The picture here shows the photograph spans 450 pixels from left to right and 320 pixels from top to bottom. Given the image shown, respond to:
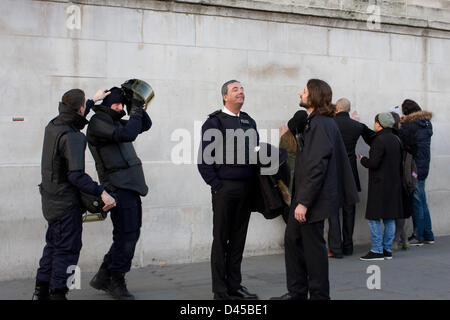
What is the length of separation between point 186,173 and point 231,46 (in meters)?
1.67

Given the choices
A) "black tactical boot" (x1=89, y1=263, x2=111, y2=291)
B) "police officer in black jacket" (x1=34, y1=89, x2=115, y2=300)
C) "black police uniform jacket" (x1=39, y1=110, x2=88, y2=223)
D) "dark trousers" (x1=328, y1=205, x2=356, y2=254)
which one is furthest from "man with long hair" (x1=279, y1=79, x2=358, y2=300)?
"dark trousers" (x1=328, y1=205, x2=356, y2=254)

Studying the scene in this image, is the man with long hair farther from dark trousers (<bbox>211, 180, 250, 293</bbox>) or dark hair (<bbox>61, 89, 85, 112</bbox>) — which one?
dark hair (<bbox>61, 89, 85, 112</bbox>)

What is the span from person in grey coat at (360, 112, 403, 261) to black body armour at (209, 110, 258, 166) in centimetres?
256

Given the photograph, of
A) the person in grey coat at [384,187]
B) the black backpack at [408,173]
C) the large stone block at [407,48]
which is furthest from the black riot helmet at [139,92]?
the large stone block at [407,48]

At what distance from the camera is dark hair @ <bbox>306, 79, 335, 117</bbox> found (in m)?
5.44

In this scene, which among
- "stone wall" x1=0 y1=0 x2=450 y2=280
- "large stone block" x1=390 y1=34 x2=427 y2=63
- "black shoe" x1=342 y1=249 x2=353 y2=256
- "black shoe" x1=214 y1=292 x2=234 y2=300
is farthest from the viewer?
"large stone block" x1=390 y1=34 x2=427 y2=63

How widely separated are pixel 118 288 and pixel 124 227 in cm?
57

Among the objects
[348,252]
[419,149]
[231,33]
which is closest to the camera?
[231,33]

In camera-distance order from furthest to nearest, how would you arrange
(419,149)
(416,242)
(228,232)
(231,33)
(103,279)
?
(416,242) → (419,149) → (231,33) → (103,279) → (228,232)

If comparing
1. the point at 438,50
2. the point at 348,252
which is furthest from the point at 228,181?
the point at 438,50

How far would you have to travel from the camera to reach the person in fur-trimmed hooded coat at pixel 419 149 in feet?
28.5

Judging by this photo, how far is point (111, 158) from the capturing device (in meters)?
→ 5.84

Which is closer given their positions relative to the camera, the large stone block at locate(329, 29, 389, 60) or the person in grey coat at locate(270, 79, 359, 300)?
the person in grey coat at locate(270, 79, 359, 300)

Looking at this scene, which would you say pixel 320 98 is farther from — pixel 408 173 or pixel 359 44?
pixel 359 44
